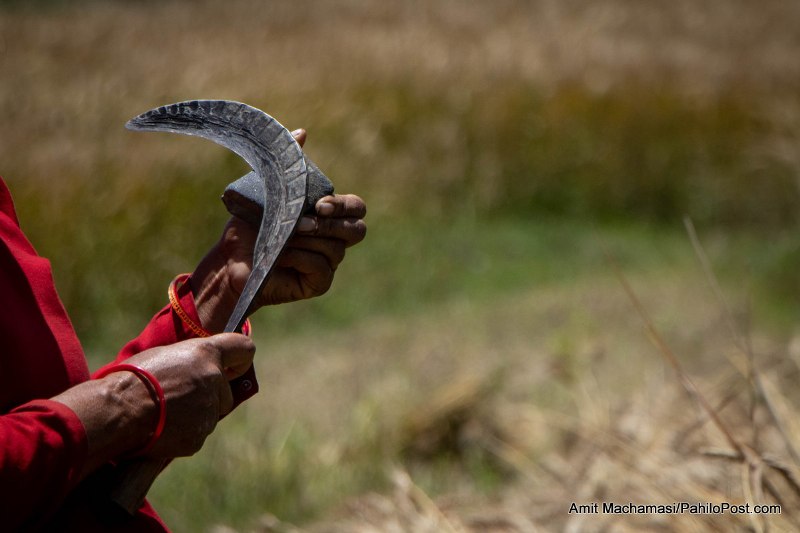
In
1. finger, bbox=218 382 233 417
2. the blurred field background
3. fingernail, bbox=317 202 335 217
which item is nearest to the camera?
finger, bbox=218 382 233 417

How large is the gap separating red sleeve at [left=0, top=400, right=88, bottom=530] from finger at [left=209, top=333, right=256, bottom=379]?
0.22 m

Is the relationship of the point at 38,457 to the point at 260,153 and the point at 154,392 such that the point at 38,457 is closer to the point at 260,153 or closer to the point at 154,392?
the point at 154,392

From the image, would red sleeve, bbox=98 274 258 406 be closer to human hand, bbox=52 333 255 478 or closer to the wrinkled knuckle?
human hand, bbox=52 333 255 478

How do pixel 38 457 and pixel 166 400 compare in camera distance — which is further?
pixel 166 400

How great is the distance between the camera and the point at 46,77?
22.9 feet

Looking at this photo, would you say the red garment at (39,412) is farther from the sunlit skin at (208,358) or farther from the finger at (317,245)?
the finger at (317,245)

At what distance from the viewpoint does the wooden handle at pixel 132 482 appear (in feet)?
4.29

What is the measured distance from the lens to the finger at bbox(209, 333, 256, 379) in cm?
136

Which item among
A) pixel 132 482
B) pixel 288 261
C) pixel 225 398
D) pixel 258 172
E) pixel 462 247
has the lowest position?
pixel 462 247

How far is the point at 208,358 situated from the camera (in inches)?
52.6

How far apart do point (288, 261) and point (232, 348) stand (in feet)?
0.65

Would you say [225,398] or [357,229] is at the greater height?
[357,229]

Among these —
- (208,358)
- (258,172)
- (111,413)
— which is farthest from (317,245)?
(111,413)

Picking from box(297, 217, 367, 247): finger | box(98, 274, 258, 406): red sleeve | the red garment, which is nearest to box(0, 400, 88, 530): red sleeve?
the red garment
